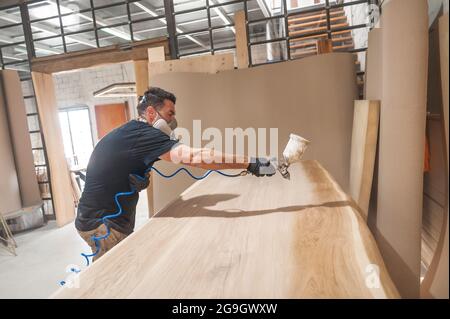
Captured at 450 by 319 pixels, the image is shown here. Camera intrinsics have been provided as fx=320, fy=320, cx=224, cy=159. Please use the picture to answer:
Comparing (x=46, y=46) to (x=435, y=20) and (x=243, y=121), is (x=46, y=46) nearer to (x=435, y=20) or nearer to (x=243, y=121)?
(x=243, y=121)

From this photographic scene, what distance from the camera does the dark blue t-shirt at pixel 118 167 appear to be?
1.60 metres

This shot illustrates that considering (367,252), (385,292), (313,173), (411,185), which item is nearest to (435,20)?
(411,185)

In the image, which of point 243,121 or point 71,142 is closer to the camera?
point 243,121

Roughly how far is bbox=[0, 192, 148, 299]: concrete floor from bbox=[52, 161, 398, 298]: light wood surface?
7.14 feet

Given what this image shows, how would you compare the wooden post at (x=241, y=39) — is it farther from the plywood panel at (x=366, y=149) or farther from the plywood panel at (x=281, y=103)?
the plywood panel at (x=366, y=149)

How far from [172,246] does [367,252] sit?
1.95 ft

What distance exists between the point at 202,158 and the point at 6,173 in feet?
12.7

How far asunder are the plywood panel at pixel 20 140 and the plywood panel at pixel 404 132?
4.45 metres

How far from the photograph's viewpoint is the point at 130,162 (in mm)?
1691

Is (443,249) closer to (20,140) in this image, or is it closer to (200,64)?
(200,64)

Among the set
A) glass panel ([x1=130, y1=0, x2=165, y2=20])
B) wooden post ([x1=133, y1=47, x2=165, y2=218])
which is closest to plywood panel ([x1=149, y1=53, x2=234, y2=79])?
wooden post ([x1=133, y1=47, x2=165, y2=218])

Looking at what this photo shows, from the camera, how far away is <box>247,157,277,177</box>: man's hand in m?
1.55

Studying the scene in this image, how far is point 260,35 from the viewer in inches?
283

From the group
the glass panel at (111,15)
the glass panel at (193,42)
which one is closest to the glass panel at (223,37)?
the glass panel at (193,42)
